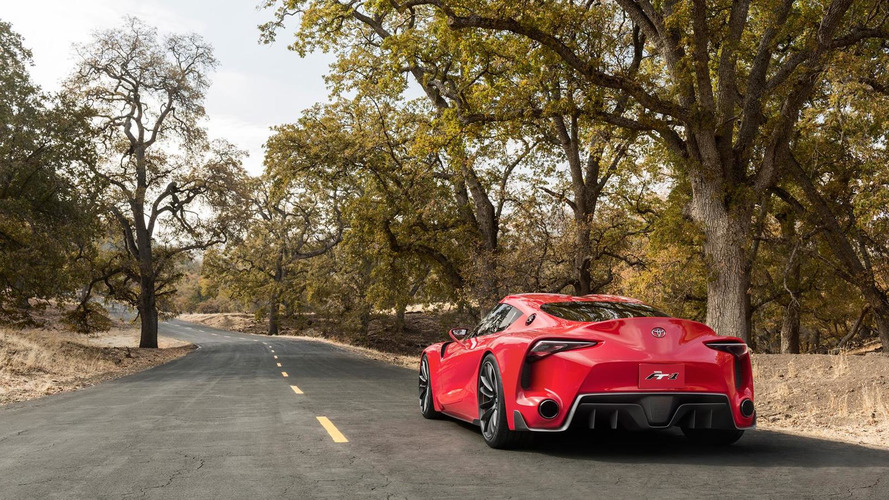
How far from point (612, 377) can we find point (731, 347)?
3.76ft

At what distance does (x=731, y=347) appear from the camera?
5.84 meters

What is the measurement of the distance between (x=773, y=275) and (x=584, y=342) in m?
30.0

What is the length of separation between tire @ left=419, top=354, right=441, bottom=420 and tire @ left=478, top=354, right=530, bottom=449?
5.89 feet

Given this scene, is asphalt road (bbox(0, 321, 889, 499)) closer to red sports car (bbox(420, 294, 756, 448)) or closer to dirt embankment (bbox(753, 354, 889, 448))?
red sports car (bbox(420, 294, 756, 448))

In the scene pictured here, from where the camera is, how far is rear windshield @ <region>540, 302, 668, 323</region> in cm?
628

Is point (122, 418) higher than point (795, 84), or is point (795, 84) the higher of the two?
point (795, 84)

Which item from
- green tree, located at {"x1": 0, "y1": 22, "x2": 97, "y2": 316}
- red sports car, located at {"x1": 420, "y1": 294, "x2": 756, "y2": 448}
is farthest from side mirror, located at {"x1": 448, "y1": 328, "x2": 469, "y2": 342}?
green tree, located at {"x1": 0, "y1": 22, "x2": 97, "y2": 316}

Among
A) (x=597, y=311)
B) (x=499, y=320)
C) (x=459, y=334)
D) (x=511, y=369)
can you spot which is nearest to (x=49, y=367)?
(x=459, y=334)

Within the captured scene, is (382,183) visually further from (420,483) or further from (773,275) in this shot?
(420,483)

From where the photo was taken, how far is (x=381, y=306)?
1406 inches

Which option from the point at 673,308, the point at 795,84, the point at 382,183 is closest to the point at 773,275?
the point at 673,308

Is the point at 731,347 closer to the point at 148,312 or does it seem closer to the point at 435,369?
the point at 435,369

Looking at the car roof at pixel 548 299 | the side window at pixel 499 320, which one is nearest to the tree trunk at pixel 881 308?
the car roof at pixel 548 299

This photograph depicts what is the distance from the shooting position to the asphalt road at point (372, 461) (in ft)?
15.0
